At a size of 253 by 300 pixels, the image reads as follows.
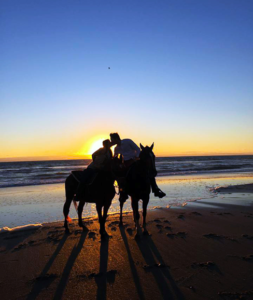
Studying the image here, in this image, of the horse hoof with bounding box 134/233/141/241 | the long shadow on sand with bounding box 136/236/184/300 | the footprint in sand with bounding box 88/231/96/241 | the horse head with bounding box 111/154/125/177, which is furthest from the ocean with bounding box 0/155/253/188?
the long shadow on sand with bounding box 136/236/184/300

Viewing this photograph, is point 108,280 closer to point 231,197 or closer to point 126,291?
point 126,291

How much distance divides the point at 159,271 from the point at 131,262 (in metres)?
0.63

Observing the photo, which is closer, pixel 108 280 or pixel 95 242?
pixel 108 280

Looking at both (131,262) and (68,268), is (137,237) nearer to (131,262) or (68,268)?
(131,262)

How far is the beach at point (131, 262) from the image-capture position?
11.6 feet

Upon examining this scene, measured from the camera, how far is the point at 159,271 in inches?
163

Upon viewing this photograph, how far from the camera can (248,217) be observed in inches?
310

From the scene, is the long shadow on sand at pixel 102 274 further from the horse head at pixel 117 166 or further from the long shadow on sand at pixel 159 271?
the horse head at pixel 117 166

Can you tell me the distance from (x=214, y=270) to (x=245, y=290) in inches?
27.1

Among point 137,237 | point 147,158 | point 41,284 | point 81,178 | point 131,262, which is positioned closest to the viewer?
point 41,284

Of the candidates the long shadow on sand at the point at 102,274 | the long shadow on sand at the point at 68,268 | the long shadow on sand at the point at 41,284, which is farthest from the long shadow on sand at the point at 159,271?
the long shadow on sand at the point at 41,284

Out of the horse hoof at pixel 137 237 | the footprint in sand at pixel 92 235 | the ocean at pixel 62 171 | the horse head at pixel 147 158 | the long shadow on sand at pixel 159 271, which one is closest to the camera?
the long shadow on sand at pixel 159 271

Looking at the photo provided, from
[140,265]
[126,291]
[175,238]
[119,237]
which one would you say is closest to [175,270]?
[140,265]

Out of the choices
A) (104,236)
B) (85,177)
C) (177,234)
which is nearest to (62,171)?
(85,177)
